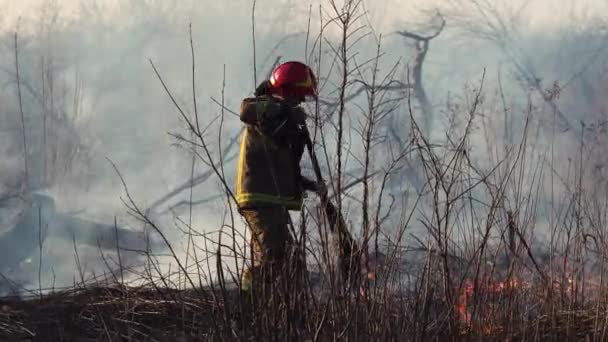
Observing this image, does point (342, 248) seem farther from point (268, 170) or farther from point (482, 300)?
point (268, 170)

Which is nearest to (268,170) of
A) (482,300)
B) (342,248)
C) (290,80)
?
(290,80)

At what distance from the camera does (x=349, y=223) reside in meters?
2.98

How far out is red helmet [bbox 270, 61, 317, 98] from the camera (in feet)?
15.2

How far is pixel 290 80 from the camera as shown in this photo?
4664mm

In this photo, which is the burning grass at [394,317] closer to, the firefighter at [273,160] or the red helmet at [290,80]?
the firefighter at [273,160]

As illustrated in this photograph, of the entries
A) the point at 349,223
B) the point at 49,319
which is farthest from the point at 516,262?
the point at 49,319

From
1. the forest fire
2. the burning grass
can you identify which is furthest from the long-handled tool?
the forest fire

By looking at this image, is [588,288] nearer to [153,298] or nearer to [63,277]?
[153,298]

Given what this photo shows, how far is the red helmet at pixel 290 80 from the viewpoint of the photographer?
464cm

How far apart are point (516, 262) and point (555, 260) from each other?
440 millimetres

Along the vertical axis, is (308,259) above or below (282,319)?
above

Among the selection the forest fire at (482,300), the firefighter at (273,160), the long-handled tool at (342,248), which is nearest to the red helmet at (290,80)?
the firefighter at (273,160)

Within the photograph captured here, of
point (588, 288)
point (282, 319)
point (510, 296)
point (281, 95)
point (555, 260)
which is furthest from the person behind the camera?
point (281, 95)

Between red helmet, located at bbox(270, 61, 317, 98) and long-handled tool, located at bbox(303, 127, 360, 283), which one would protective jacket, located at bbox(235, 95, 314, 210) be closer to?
red helmet, located at bbox(270, 61, 317, 98)
